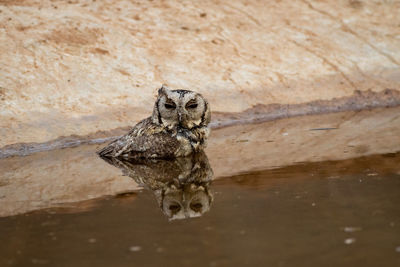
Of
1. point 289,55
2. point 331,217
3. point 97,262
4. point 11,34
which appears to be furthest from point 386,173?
point 11,34

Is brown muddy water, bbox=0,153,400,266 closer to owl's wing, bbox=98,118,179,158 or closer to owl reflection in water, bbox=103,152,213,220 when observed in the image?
owl reflection in water, bbox=103,152,213,220

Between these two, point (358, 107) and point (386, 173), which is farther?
point (358, 107)

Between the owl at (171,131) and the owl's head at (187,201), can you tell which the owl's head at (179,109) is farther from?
the owl's head at (187,201)

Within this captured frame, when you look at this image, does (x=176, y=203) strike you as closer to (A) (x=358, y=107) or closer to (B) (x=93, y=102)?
(B) (x=93, y=102)

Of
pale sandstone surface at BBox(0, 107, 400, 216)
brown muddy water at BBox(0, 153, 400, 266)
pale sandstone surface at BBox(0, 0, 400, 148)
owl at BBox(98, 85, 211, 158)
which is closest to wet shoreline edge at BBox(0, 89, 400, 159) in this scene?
pale sandstone surface at BBox(0, 0, 400, 148)

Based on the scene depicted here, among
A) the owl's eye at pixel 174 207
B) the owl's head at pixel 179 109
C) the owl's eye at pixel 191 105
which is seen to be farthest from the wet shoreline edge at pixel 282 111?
the owl's eye at pixel 174 207
